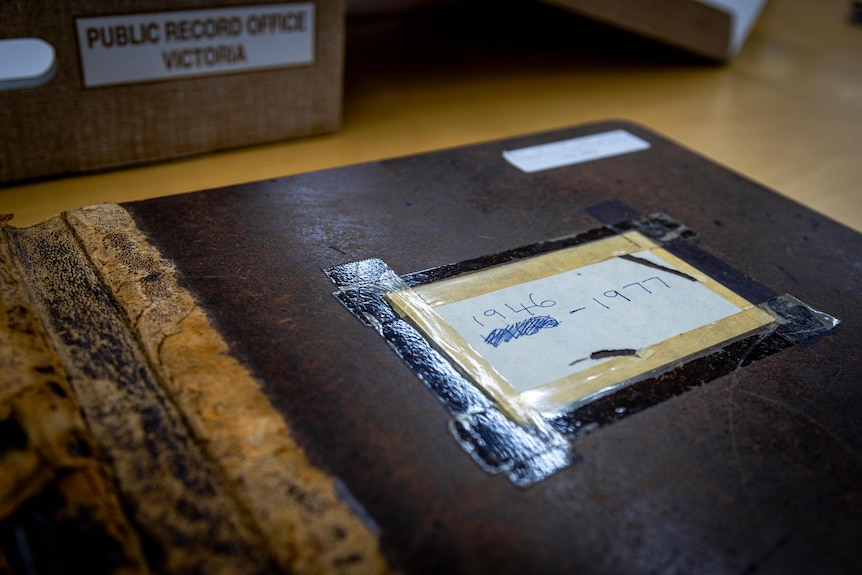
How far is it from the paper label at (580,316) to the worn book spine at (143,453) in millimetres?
224

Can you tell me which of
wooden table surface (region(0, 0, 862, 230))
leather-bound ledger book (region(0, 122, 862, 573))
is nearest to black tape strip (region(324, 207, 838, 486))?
leather-bound ledger book (region(0, 122, 862, 573))

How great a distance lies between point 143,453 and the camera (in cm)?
55

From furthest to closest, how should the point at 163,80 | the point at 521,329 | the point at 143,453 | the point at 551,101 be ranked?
the point at 551,101 < the point at 163,80 < the point at 521,329 < the point at 143,453

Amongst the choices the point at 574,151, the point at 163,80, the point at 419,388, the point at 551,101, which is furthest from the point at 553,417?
the point at 551,101

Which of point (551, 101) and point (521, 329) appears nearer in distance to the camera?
point (521, 329)

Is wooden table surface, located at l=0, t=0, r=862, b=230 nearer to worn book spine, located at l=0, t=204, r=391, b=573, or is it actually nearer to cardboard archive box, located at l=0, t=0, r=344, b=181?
cardboard archive box, located at l=0, t=0, r=344, b=181

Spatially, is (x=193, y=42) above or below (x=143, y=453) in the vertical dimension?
above

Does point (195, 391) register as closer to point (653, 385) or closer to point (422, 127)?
point (653, 385)

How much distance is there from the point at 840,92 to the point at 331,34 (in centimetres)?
129

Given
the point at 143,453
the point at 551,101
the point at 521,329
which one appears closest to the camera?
the point at 143,453

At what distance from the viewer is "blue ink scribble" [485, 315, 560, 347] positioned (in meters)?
0.72

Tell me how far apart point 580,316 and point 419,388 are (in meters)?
0.22

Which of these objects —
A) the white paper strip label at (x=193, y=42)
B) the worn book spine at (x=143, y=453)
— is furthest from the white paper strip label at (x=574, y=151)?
the worn book spine at (x=143, y=453)

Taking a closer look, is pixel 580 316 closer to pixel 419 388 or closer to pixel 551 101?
pixel 419 388
